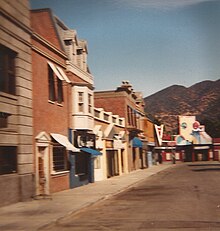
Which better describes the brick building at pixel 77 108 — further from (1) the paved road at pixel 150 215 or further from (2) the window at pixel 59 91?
(1) the paved road at pixel 150 215

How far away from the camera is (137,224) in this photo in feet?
37.1

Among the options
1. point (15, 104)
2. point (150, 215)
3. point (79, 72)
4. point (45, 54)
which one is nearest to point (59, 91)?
point (45, 54)

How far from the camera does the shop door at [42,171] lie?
19.3m

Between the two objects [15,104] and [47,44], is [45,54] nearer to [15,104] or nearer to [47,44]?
[47,44]

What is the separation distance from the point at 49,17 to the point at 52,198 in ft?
34.2

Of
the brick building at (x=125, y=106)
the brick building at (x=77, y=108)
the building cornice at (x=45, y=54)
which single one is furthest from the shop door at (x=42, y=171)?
the brick building at (x=125, y=106)

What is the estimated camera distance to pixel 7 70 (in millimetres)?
17125

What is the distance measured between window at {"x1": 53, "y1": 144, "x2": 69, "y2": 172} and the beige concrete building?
385 centimetres

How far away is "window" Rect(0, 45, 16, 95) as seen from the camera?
55.7 ft

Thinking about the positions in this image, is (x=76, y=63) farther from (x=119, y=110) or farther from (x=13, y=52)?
(x=119, y=110)

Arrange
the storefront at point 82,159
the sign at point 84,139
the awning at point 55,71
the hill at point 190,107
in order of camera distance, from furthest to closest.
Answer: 1. the hill at point 190,107
2. the sign at point 84,139
3. the storefront at point 82,159
4. the awning at point 55,71

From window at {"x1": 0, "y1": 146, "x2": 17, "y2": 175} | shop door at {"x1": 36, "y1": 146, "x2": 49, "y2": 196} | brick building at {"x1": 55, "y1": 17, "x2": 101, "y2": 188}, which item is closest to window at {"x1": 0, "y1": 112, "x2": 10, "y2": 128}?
window at {"x1": 0, "y1": 146, "x2": 17, "y2": 175}

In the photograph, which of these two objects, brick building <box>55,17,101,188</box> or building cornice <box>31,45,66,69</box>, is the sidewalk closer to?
building cornice <box>31,45,66,69</box>

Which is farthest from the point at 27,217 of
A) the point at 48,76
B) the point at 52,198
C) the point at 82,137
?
the point at 82,137
